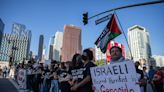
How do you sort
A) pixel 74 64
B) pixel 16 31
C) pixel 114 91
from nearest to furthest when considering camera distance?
pixel 114 91, pixel 74 64, pixel 16 31

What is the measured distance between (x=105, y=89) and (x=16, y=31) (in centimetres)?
13561

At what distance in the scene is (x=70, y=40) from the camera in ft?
565

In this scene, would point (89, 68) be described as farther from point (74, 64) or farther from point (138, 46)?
point (138, 46)

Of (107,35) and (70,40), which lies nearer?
(107,35)

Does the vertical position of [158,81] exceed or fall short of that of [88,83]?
it falls short

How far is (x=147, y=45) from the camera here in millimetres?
171375

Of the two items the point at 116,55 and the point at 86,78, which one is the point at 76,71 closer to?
the point at 86,78

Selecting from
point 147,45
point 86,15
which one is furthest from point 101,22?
point 147,45

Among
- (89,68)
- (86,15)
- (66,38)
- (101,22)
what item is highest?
(66,38)

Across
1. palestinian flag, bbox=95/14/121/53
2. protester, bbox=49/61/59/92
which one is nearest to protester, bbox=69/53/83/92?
protester, bbox=49/61/59/92

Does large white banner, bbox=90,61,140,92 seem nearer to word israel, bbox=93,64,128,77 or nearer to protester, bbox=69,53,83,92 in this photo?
word israel, bbox=93,64,128,77

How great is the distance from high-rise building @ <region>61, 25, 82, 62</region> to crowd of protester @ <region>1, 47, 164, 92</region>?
425ft

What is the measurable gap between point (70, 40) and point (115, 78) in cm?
16820

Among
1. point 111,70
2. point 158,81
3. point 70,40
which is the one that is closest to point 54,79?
point 158,81
